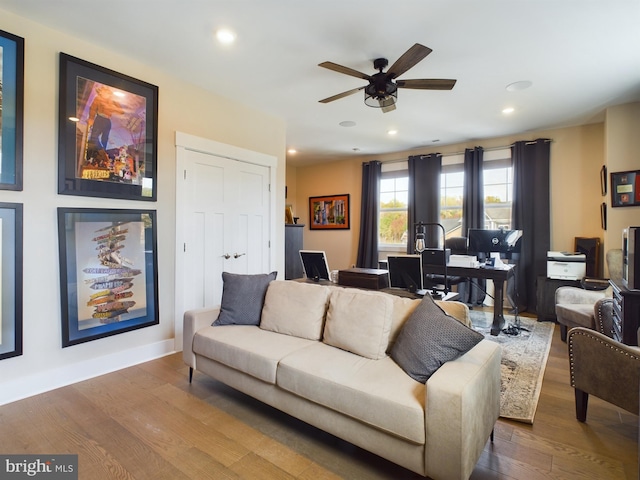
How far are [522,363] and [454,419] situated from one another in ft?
7.05

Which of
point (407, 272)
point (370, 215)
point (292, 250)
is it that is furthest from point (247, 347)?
point (370, 215)

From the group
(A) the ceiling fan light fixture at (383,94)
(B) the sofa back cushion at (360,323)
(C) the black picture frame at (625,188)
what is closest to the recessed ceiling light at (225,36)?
(A) the ceiling fan light fixture at (383,94)

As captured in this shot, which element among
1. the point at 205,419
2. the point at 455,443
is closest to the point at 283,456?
the point at 205,419

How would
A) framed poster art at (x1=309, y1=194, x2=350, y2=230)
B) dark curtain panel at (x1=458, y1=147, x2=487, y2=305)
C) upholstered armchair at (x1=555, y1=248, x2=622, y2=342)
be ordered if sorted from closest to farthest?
upholstered armchair at (x1=555, y1=248, x2=622, y2=342) < dark curtain panel at (x1=458, y1=147, x2=487, y2=305) < framed poster art at (x1=309, y1=194, x2=350, y2=230)

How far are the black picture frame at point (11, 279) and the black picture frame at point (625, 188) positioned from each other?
586 cm

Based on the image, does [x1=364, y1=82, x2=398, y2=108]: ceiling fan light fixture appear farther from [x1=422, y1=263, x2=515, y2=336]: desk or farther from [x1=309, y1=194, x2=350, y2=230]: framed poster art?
[x1=309, y1=194, x2=350, y2=230]: framed poster art

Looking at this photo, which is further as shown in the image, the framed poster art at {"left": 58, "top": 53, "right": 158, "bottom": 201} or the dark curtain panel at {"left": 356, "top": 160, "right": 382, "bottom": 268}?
the dark curtain panel at {"left": 356, "top": 160, "right": 382, "bottom": 268}

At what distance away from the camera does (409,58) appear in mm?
2391

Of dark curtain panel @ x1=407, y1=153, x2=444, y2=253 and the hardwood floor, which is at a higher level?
dark curtain panel @ x1=407, y1=153, x2=444, y2=253

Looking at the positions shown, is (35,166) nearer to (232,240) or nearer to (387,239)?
(232,240)

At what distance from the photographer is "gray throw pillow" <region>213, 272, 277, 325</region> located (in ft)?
8.69

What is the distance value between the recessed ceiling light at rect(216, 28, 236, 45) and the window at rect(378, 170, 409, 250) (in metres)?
4.25

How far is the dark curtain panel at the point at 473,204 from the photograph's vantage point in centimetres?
531

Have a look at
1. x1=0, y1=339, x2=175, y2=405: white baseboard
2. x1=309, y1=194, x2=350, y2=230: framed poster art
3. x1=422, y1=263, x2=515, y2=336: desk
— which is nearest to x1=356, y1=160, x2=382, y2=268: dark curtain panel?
x1=309, y1=194, x2=350, y2=230: framed poster art
